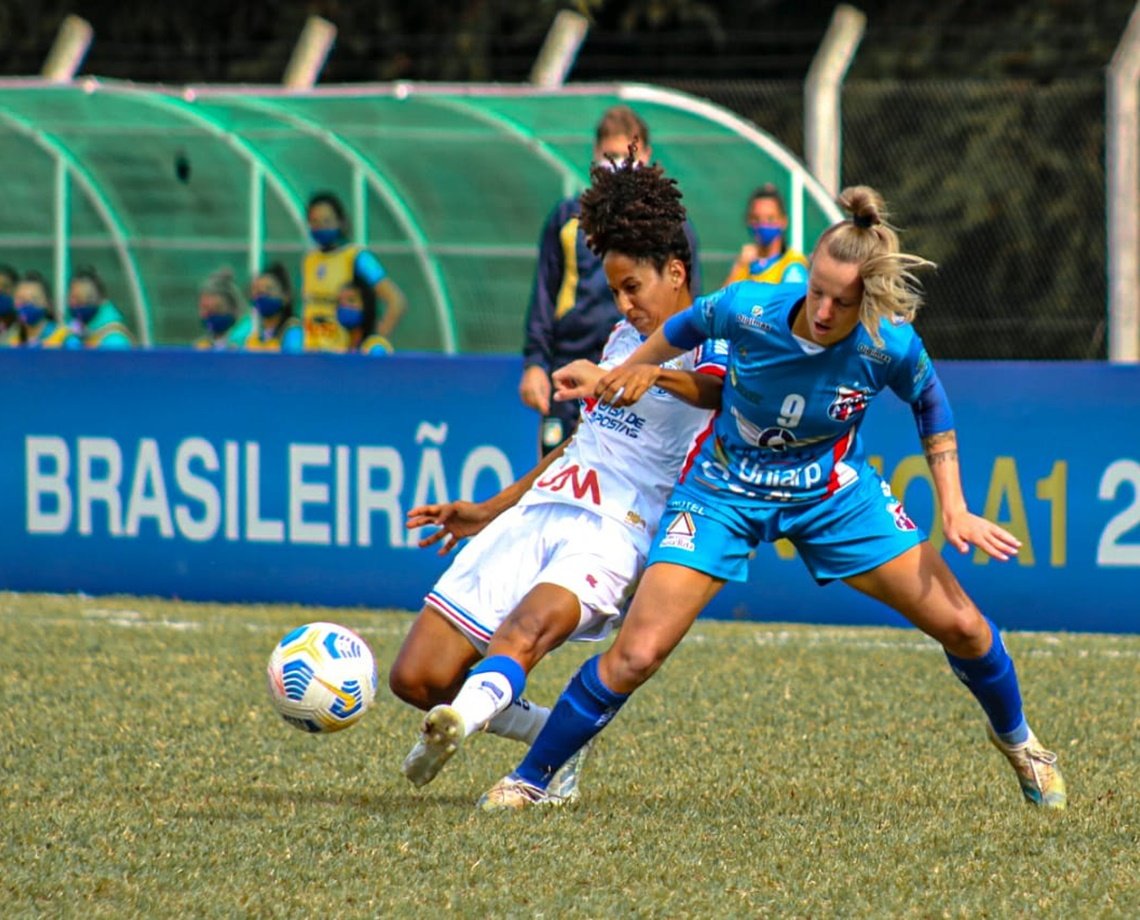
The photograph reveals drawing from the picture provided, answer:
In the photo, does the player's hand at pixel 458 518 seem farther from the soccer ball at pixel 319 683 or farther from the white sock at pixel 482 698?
the white sock at pixel 482 698

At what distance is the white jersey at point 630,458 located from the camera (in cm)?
609

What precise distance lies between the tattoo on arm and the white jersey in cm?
63

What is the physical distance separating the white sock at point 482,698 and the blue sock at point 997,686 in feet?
4.10

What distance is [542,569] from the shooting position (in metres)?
6.09

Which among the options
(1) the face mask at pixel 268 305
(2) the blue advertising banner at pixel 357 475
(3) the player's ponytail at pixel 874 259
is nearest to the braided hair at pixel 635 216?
(3) the player's ponytail at pixel 874 259

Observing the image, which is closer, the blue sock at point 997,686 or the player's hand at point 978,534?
the player's hand at point 978,534

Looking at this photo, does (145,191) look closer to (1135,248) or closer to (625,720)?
(1135,248)

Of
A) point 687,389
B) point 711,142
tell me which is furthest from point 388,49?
point 687,389

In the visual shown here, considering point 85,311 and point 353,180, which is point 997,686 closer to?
point 353,180

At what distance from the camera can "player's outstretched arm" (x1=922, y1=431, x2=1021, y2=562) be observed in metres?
5.69

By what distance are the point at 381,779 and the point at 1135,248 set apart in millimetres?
7192

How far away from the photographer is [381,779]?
6477 mm

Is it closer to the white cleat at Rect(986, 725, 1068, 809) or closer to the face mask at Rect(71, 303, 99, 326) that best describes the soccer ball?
the white cleat at Rect(986, 725, 1068, 809)

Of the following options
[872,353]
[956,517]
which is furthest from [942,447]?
[872,353]
